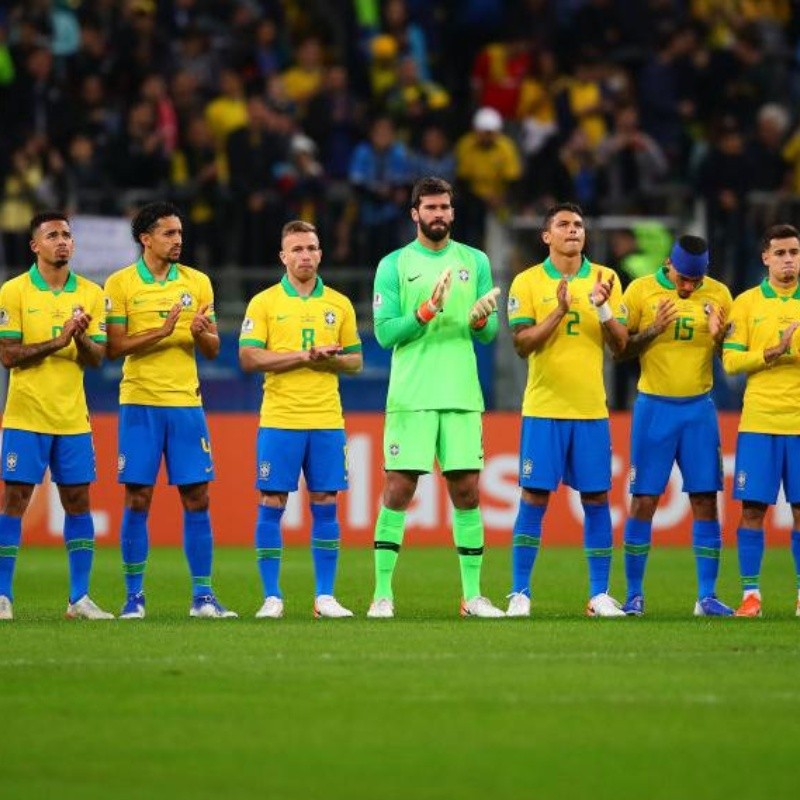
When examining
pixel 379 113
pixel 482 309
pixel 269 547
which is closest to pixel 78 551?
pixel 269 547

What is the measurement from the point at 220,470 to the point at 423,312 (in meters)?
7.68

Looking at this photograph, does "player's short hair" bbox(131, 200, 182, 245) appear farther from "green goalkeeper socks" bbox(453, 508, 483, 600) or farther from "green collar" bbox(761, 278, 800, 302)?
Result: "green collar" bbox(761, 278, 800, 302)

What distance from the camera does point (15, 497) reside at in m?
13.1

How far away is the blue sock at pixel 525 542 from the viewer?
1314cm

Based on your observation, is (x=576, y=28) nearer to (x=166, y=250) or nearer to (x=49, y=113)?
(x=49, y=113)

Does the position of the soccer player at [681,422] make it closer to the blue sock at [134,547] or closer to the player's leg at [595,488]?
the player's leg at [595,488]

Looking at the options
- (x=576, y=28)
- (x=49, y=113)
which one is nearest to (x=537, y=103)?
(x=576, y=28)

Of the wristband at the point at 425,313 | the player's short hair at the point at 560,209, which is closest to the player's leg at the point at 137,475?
the wristband at the point at 425,313

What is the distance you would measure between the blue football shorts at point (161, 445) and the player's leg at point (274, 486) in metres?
0.36

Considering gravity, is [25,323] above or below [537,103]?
below

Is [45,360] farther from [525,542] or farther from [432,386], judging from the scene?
[525,542]

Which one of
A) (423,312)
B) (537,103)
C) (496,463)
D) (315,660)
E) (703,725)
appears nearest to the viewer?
(703,725)

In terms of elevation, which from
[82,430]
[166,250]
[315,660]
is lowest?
[315,660]

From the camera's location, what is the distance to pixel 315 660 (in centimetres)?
1067
